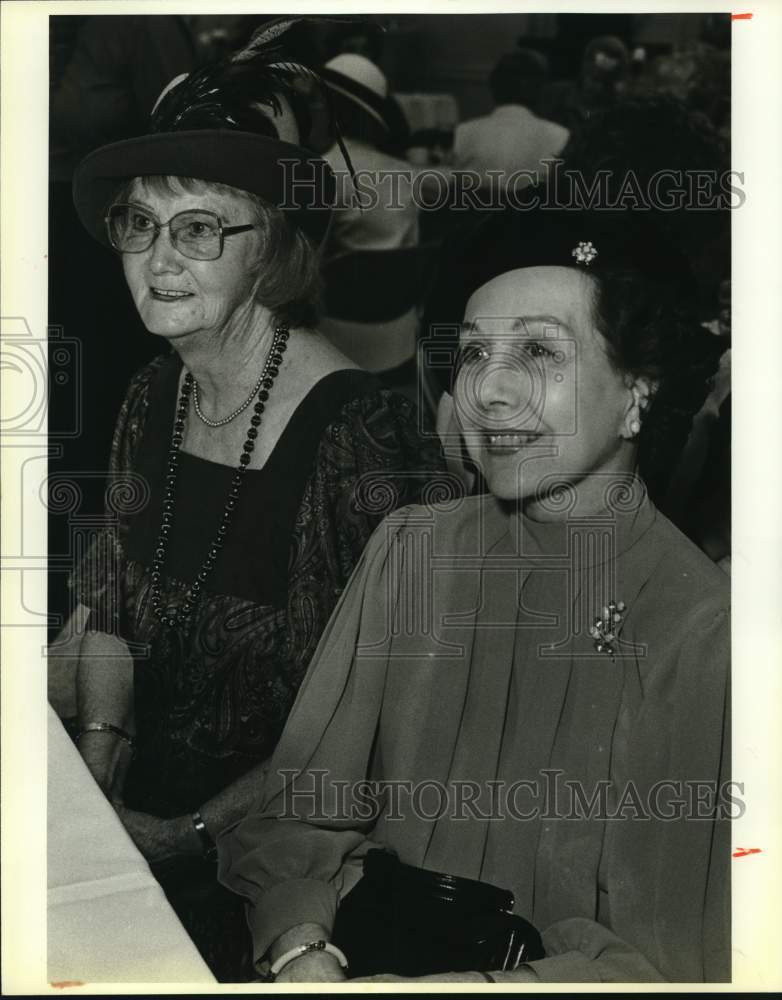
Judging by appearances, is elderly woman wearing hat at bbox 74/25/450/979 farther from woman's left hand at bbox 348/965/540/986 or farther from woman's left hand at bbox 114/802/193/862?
woman's left hand at bbox 348/965/540/986

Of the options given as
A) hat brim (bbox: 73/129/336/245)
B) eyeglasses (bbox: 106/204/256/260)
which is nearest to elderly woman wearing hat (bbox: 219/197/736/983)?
hat brim (bbox: 73/129/336/245)

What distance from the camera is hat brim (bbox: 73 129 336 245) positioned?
171 cm

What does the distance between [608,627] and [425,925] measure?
1.64 ft

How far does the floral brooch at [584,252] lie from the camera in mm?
1679

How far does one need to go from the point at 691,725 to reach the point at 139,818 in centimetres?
82

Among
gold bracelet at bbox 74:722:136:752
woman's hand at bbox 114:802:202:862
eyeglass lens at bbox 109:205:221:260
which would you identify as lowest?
woman's hand at bbox 114:802:202:862

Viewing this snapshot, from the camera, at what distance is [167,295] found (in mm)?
1755

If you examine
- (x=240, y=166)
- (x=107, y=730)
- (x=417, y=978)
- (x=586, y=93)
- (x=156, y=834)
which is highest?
(x=586, y=93)

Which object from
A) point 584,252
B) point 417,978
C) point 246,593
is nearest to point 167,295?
point 246,593

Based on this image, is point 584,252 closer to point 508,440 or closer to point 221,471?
point 508,440

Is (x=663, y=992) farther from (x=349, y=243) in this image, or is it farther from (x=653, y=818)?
(x=349, y=243)

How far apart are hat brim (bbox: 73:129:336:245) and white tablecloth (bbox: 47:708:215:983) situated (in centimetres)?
82

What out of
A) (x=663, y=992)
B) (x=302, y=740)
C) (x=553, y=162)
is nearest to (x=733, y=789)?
(x=663, y=992)

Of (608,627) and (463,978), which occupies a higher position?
(608,627)
